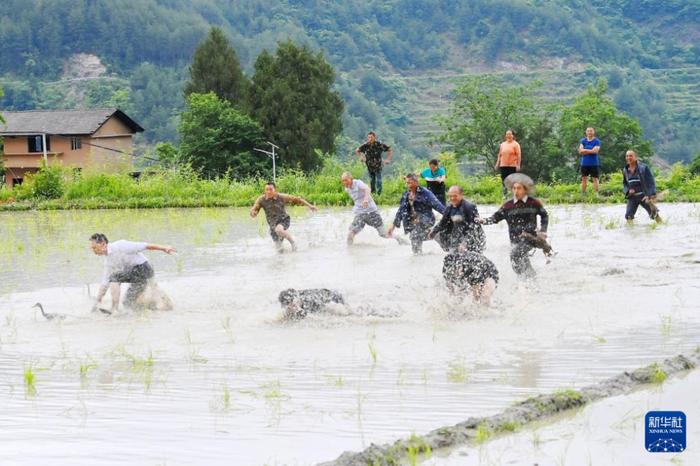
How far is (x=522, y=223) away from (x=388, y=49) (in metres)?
127

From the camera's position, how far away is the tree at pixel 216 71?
6956 centimetres

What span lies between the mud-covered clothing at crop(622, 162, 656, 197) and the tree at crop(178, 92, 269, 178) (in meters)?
35.1

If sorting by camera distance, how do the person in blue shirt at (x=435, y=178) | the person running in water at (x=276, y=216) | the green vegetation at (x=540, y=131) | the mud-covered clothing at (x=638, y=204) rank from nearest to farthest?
the person running in water at (x=276, y=216), the mud-covered clothing at (x=638, y=204), the person in blue shirt at (x=435, y=178), the green vegetation at (x=540, y=131)

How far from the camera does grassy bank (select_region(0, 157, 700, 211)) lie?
2656 centimetres

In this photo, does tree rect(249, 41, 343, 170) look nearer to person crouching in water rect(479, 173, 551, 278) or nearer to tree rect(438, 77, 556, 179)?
tree rect(438, 77, 556, 179)

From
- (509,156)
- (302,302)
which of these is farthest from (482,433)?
(509,156)

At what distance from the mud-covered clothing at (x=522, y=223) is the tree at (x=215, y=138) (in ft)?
133

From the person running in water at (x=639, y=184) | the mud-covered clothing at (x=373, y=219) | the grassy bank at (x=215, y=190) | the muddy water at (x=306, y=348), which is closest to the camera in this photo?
the muddy water at (x=306, y=348)

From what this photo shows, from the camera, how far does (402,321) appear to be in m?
12.1

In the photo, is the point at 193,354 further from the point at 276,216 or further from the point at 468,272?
the point at 276,216

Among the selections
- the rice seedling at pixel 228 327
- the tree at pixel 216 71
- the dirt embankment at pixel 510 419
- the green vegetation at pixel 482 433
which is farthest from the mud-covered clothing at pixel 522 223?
the tree at pixel 216 71

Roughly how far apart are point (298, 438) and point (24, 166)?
6717 centimetres

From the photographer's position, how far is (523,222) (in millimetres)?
14031

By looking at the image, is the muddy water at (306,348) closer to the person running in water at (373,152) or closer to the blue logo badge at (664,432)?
the blue logo badge at (664,432)
